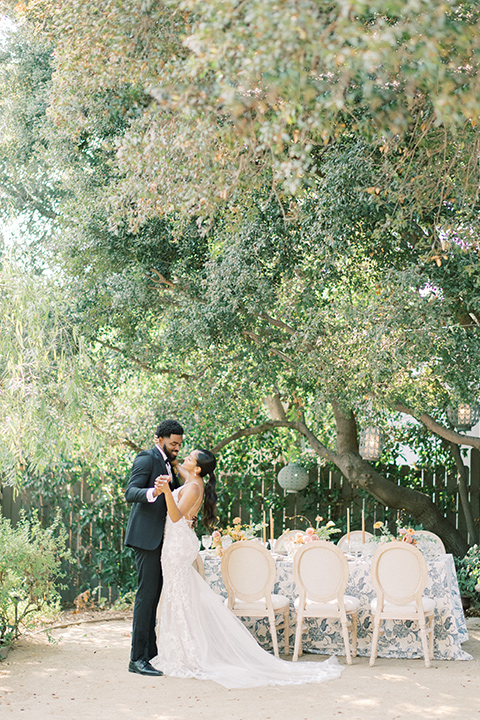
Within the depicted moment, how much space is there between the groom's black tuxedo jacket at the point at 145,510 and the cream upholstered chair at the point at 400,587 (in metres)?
1.55

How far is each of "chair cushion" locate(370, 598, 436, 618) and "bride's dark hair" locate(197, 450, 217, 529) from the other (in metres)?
1.32

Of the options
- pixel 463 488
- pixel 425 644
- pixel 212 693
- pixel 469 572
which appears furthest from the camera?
pixel 463 488

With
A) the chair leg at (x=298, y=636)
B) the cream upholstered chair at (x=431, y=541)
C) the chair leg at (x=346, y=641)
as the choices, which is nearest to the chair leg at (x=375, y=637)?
the chair leg at (x=346, y=641)

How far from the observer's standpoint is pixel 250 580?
5414 millimetres

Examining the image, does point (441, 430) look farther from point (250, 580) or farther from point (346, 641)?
point (250, 580)

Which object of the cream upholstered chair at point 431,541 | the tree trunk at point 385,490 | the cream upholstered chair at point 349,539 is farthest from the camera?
the tree trunk at point 385,490

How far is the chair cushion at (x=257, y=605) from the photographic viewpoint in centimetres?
539

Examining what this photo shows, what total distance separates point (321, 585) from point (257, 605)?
0.48m

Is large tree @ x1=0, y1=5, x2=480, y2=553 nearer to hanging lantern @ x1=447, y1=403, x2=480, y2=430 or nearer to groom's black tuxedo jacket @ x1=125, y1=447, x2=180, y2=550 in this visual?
hanging lantern @ x1=447, y1=403, x2=480, y2=430

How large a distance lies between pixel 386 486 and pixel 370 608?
2.38 m

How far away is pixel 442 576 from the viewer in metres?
5.55

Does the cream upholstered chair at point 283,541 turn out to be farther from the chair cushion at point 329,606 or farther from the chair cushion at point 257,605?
the chair cushion at point 329,606

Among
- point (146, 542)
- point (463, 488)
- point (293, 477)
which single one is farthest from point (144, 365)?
point (463, 488)

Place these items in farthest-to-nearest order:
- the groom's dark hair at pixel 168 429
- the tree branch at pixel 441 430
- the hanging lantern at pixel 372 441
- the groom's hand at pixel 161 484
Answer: the hanging lantern at pixel 372 441, the tree branch at pixel 441 430, the groom's dark hair at pixel 168 429, the groom's hand at pixel 161 484
